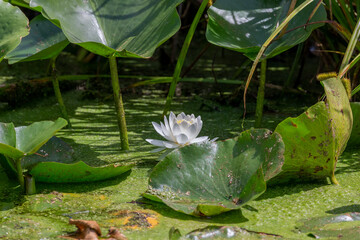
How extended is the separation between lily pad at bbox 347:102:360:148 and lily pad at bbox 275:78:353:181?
0.73 ft

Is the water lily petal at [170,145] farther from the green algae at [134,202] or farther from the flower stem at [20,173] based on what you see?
the flower stem at [20,173]

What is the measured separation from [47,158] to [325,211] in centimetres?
79

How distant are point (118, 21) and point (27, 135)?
0.55 m

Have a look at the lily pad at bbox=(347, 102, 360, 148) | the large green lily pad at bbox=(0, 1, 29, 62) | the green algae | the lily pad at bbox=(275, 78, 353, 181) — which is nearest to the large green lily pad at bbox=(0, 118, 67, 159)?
the green algae

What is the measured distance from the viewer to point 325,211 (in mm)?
1180

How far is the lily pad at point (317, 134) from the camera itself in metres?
1.25

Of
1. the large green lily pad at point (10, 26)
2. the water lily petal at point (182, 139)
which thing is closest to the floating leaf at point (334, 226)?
the water lily petal at point (182, 139)

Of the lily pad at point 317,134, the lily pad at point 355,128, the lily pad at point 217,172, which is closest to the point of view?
the lily pad at point 217,172

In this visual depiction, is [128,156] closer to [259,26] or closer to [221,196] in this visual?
[221,196]

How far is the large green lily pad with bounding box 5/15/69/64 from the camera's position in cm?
161

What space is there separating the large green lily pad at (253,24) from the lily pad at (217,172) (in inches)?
16.3

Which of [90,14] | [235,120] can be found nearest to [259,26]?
[235,120]

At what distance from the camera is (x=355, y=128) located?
1559 mm

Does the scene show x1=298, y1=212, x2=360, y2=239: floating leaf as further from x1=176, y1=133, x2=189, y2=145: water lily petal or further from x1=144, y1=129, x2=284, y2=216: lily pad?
x1=176, y1=133, x2=189, y2=145: water lily petal
